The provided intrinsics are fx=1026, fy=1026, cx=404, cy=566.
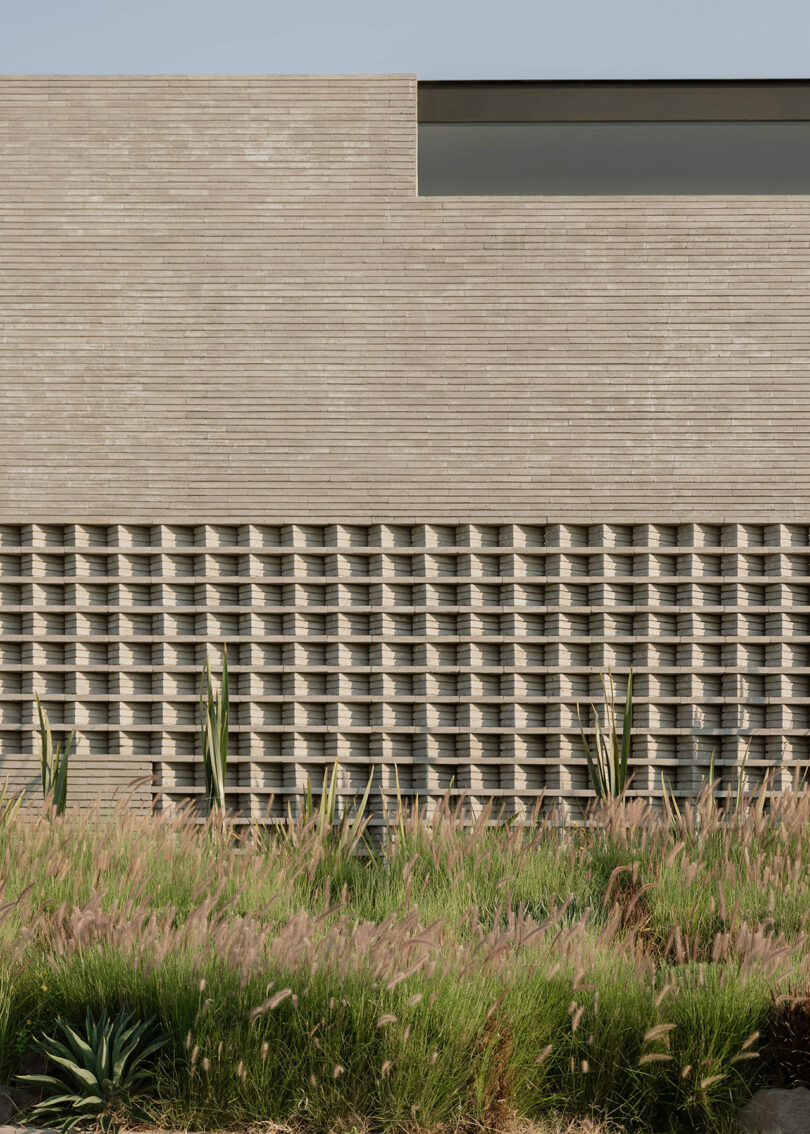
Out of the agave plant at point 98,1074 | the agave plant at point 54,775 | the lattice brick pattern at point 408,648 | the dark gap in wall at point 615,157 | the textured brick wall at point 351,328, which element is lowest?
the agave plant at point 98,1074

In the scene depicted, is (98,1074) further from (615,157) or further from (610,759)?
(615,157)

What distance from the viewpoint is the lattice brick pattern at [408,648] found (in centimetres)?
708

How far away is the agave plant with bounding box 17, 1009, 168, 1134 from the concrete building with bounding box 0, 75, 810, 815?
450 cm

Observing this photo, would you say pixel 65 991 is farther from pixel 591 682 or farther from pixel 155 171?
pixel 155 171

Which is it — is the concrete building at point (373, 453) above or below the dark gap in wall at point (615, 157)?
below

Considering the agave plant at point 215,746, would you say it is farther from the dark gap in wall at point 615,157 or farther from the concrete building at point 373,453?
the dark gap in wall at point 615,157

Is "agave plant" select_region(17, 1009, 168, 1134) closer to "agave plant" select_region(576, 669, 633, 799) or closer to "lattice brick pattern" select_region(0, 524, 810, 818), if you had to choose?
"agave plant" select_region(576, 669, 633, 799)

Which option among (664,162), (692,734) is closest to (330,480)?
(692,734)

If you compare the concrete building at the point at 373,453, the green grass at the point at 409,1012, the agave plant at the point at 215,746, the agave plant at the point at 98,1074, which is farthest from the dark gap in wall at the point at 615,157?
the agave plant at the point at 98,1074

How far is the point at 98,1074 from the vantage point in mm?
2461

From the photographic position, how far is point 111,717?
23.5 feet

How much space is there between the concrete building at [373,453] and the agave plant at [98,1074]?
14.8 feet

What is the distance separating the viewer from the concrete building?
7.14 m

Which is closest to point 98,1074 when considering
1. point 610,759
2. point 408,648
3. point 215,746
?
point 215,746
